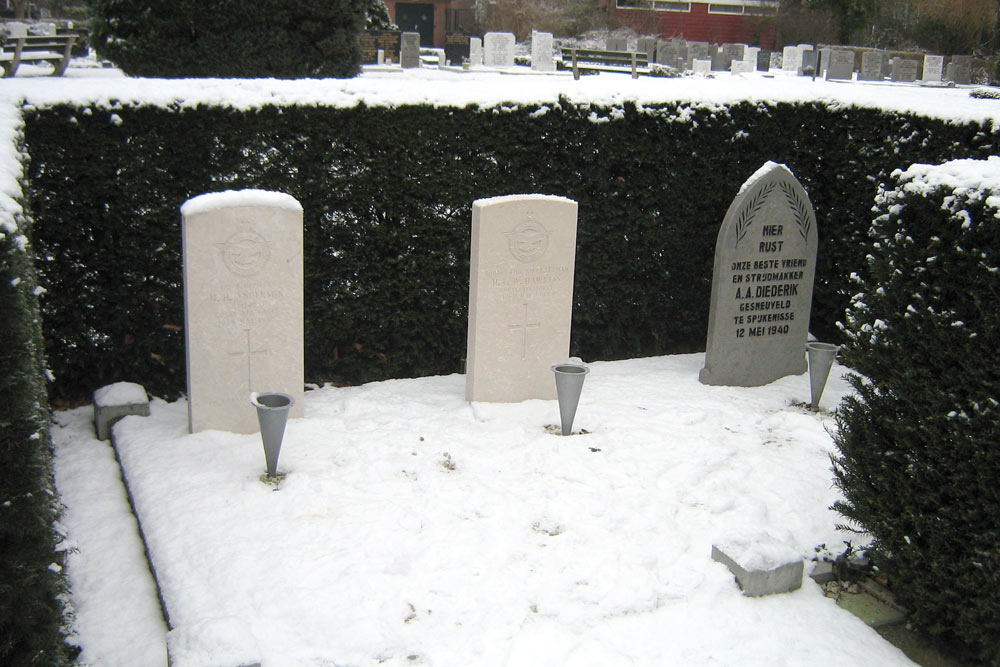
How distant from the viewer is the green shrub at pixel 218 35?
884 centimetres

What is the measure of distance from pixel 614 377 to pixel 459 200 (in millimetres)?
1955

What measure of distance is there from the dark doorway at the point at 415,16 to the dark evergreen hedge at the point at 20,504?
132 ft

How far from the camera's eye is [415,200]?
684 cm

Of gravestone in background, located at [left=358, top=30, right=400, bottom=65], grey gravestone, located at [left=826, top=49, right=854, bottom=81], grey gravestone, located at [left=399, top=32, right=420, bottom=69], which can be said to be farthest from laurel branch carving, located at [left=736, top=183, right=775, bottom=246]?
grey gravestone, located at [left=826, top=49, right=854, bottom=81]

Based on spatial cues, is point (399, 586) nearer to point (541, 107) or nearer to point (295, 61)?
point (541, 107)

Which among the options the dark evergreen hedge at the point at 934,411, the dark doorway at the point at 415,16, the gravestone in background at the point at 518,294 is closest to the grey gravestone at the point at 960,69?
the dark doorway at the point at 415,16

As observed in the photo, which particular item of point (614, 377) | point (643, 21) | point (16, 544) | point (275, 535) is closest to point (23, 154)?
point (275, 535)

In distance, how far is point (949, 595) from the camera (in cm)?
367

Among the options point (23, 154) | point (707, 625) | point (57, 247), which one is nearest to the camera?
point (707, 625)

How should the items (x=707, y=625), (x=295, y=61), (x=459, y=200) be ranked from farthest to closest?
(x=295, y=61) → (x=459, y=200) → (x=707, y=625)

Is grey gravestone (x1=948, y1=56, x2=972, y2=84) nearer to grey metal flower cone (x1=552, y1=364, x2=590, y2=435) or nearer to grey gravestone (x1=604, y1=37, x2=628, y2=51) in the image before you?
grey gravestone (x1=604, y1=37, x2=628, y2=51)

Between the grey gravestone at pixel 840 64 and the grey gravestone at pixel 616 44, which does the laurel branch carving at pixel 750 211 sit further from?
the grey gravestone at pixel 616 44

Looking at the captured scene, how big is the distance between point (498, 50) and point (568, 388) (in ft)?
74.1

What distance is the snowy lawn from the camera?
3766 mm
